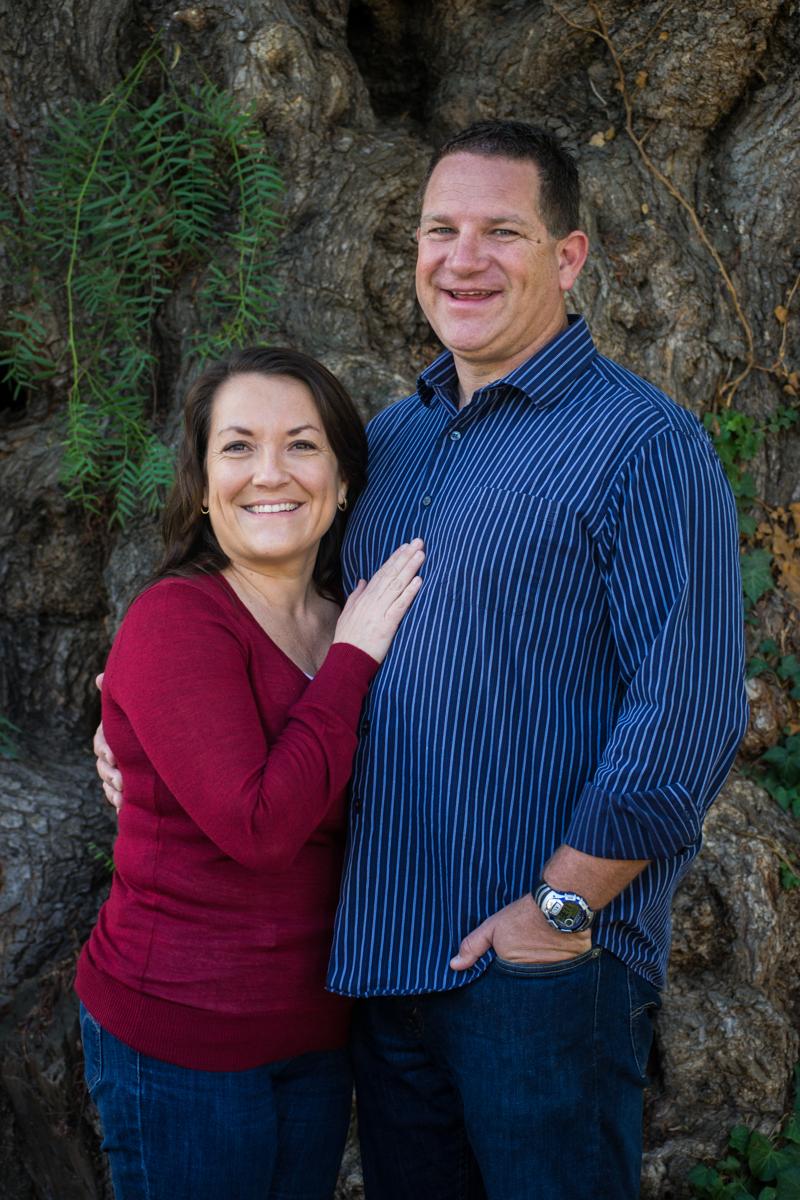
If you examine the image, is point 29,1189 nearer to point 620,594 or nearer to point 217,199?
point 620,594

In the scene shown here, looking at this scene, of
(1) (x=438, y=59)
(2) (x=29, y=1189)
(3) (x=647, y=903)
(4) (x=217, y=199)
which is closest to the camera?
(3) (x=647, y=903)

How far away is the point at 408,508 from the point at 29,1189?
2.67 metres

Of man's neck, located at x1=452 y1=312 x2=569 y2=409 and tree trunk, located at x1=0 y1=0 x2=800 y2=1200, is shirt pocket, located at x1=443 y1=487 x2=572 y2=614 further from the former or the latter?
tree trunk, located at x1=0 y1=0 x2=800 y2=1200

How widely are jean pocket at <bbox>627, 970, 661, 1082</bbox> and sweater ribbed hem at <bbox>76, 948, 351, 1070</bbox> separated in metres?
0.64

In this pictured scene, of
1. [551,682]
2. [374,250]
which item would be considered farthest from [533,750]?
[374,250]

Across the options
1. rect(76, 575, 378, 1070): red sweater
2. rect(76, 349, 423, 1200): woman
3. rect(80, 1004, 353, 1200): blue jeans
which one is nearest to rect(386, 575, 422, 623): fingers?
rect(76, 349, 423, 1200): woman

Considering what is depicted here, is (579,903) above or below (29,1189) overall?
above

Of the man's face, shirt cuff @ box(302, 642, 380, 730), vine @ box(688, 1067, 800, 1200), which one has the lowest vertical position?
vine @ box(688, 1067, 800, 1200)

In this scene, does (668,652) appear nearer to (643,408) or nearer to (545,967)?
(643,408)

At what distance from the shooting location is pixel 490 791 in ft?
7.57

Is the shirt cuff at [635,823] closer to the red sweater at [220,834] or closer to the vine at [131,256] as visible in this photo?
the red sweater at [220,834]

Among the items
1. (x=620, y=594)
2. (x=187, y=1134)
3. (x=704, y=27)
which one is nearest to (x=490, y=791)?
(x=620, y=594)

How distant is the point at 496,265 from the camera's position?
2541 millimetres

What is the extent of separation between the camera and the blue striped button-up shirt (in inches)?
84.7
